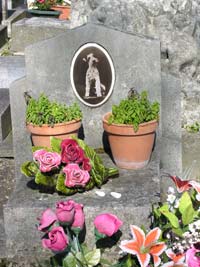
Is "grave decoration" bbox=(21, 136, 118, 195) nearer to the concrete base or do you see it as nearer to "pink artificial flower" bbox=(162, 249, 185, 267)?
the concrete base

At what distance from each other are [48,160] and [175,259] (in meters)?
0.99

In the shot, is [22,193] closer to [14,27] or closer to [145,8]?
[145,8]

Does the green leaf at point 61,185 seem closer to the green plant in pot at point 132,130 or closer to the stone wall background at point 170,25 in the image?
→ the green plant in pot at point 132,130

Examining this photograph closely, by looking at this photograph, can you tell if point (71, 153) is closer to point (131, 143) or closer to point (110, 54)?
point (131, 143)

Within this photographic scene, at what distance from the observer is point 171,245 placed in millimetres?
2812

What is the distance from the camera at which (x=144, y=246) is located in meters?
2.72

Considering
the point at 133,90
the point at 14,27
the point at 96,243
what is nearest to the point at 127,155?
the point at 133,90

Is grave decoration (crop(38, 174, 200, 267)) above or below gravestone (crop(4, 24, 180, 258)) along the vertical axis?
below

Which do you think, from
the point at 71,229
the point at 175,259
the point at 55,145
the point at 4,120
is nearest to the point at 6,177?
the point at 4,120

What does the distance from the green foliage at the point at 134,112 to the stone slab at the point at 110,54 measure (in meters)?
0.24

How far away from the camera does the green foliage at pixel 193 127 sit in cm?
556

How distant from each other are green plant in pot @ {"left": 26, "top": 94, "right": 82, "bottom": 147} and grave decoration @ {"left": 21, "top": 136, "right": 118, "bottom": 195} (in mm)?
346

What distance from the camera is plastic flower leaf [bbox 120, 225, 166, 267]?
2686 mm

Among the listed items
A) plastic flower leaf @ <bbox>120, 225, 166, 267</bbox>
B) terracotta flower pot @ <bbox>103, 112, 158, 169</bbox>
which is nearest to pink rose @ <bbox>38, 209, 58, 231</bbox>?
plastic flower leaf @ <bbox>120, 225, 166, 267</bbox>
